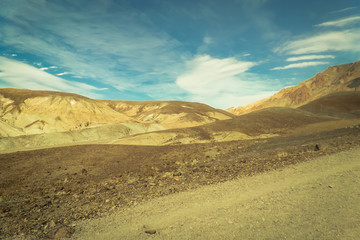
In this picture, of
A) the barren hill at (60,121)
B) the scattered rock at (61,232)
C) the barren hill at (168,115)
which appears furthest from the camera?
the barren hill at (168,115)

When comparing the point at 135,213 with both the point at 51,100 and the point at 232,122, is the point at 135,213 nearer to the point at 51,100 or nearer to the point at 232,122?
the point at 232,122

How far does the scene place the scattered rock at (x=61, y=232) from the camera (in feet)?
17.0

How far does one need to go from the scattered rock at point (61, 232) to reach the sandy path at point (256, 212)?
19 cm

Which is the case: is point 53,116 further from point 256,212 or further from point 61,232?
point 256,212

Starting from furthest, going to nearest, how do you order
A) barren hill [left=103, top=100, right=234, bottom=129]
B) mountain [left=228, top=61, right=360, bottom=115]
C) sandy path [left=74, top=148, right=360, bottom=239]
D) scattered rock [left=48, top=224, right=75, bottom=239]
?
1. mountain [left=228, top=61, right=360, bottom=115]
2. barren hill [left=103, top=100, right=234, bottom=129]
3. scattered rock [left=48, top=224, right=75, bottom=239]
4. sandy path [left=74, top=148, right=360, bottom=239]

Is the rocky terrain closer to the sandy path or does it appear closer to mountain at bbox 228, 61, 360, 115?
the sandy path

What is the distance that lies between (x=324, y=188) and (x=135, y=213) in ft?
19.2

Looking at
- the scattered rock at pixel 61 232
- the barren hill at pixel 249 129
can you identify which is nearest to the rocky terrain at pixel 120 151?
the scattered rock at pixel 61 232

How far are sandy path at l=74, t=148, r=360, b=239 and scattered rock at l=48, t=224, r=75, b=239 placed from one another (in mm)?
193

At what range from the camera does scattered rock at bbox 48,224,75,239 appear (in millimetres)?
5175

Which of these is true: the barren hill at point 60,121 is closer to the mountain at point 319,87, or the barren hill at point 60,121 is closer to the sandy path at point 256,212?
the sandy path at point 256,212

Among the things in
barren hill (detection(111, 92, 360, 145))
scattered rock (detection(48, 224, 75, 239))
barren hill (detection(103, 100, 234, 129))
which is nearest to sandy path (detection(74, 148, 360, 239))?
scattered rock (detection(48, 224, 75, 239))

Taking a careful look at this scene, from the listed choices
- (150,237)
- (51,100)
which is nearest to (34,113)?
(51,100)

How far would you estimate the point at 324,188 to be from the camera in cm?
610
